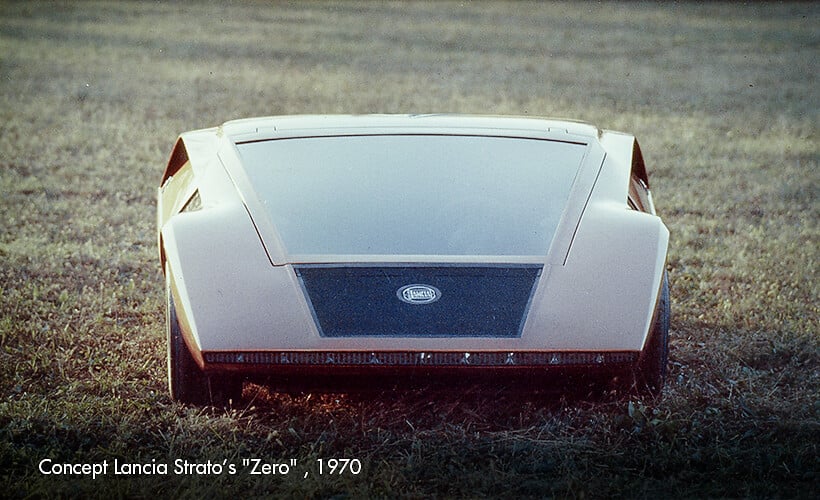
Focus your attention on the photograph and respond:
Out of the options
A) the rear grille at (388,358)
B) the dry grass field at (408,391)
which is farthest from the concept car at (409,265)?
the dry grass field at (408,391)

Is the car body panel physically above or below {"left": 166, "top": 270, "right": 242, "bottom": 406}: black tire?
above

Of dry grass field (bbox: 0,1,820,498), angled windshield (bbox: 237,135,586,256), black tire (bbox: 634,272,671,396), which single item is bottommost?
dry grass field (bbox: 0,1,820,498)

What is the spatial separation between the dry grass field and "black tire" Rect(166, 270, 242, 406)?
11 cm

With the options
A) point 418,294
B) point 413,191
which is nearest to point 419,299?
point 418,294

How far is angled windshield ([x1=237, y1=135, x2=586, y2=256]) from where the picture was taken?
4000 millimetres

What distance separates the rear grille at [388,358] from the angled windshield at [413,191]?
0.37 m

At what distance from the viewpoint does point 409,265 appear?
3.88m

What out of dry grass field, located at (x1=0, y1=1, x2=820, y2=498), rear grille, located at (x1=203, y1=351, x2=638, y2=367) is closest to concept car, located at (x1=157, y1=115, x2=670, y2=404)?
rear grille, located at (x1=203, y1=351, x2=638, y2=367)

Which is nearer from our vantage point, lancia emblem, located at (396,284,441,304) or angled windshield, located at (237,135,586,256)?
lancia emblem, located at (396,284,441,304)

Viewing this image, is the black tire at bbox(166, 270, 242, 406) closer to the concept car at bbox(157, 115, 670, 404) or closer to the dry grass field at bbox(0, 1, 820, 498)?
the concept car at bbox(157, 115, 670, 404)

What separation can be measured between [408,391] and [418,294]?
0.74 meters

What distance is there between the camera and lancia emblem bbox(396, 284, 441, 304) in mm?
3805

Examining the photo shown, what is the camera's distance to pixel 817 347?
5215 millimetres

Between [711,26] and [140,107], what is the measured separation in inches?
613
